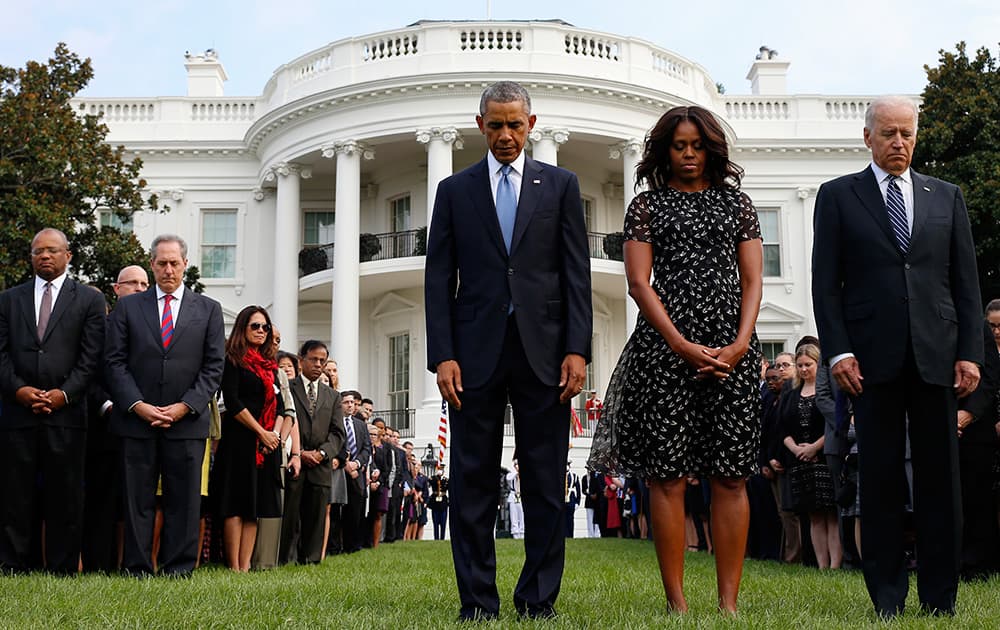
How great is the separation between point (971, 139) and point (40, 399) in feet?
87.9

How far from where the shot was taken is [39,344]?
8336mm

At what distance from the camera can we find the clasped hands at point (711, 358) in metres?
4.98

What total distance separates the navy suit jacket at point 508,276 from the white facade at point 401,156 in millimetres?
24213

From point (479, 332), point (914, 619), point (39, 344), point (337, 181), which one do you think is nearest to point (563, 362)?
point (479, 332)

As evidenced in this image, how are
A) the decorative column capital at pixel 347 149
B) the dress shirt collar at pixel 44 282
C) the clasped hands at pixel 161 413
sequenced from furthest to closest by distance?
the decorative column capital at pixel 347 149 < the dress shirt collar at pixel 44 282 < the clasped hands at pixel 161 413

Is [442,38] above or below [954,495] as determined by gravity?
above

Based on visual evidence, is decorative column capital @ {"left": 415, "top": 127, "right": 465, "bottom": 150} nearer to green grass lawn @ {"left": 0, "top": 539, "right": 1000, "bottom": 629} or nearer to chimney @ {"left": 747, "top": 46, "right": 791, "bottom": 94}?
chimney @ {"left": 747, "top": 46, "right": 791, "bottom": 94}

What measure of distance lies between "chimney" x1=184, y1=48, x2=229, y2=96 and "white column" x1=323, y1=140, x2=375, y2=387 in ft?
26.3

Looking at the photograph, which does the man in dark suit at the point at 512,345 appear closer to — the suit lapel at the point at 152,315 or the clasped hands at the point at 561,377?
the clasped hands at the point at 561,377

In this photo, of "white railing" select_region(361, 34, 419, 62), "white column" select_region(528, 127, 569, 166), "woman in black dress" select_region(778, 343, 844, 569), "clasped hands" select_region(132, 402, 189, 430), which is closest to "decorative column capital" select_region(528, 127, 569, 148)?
"white column" select_region(528, 127, 569, 166)

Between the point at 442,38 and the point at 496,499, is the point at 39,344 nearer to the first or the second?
the point at 496,499

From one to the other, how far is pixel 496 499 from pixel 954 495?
220cm

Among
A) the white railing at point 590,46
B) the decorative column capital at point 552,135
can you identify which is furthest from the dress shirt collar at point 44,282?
the white railing at point 590,46

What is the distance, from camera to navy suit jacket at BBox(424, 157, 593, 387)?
16.9ft
